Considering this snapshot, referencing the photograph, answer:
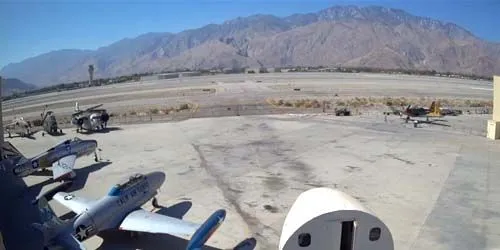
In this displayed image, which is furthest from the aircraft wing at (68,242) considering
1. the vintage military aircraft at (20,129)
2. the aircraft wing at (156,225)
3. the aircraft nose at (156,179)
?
the vintage military aircraft at (20,129)

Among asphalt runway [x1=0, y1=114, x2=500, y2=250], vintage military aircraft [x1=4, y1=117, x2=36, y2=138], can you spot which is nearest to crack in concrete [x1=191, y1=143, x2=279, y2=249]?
asphalt runway [x1=0, y1=114, x2=500, y2=250]

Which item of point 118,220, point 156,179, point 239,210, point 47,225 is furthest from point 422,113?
point 47,225

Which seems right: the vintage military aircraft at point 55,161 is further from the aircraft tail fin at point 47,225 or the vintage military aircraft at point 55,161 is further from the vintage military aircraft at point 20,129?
the vintage military aircraft at point 20,129

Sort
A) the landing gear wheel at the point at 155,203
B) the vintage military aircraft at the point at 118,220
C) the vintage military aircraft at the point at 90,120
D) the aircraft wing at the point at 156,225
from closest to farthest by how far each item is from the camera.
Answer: the vintage military aircraft at the point at 118,220
the aircraft wing at the point at 156,225
the landing gear wheel at the point at 155,203
the vintage military aircraft at the point at 90,120

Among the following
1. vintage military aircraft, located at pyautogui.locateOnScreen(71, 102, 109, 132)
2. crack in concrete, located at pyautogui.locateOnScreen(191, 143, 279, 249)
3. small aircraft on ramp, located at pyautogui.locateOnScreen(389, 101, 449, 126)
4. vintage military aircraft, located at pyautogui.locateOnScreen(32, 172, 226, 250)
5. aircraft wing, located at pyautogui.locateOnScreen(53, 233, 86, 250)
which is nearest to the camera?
aircraft wing, located at pyautogui.locateOnScreen(53, 233, 86, 250)

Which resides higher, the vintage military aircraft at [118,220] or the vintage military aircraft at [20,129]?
the vintage military aircraft at [20,129]

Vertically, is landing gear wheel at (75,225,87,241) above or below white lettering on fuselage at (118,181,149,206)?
below

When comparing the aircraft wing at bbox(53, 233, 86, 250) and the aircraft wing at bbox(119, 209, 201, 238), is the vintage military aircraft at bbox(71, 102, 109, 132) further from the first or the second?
the aircraft wing at bbox(53, 233, 86, 250)
